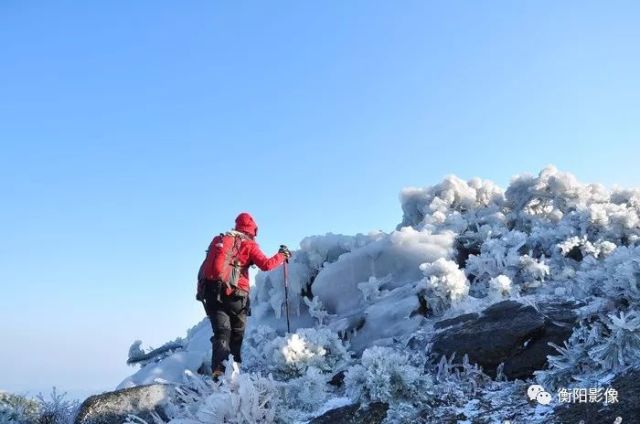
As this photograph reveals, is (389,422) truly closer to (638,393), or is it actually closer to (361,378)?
(361,378)

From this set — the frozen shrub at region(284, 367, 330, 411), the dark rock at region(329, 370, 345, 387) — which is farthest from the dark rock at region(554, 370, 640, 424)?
the dark rock at region(329, 370, 345, 387)

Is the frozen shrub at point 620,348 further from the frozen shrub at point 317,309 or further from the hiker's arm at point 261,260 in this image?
the frozen shrub at point 317,309

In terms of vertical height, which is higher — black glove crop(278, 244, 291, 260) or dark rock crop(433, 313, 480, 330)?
black glove crop(278, 244, 291, 260)

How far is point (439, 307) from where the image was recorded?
8555mm

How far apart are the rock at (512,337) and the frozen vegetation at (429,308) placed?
129 mm

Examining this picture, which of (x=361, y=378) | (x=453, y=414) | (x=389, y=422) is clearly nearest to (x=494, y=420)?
(x=453, y=414)

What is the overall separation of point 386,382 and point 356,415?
1.14 feet

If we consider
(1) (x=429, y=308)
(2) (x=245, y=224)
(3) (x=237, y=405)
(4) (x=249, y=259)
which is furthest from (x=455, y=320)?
(3) (x=237, y=405)

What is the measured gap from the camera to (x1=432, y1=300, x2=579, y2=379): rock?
5379 mm

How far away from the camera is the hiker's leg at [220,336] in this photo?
641 centimetres

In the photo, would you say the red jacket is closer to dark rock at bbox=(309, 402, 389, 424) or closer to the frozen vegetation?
the frozen vegetation

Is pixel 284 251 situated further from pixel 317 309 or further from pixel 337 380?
pixel 317 309

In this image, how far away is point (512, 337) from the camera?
5.68m

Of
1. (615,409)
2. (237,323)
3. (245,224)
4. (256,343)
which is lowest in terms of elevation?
(615,409)
